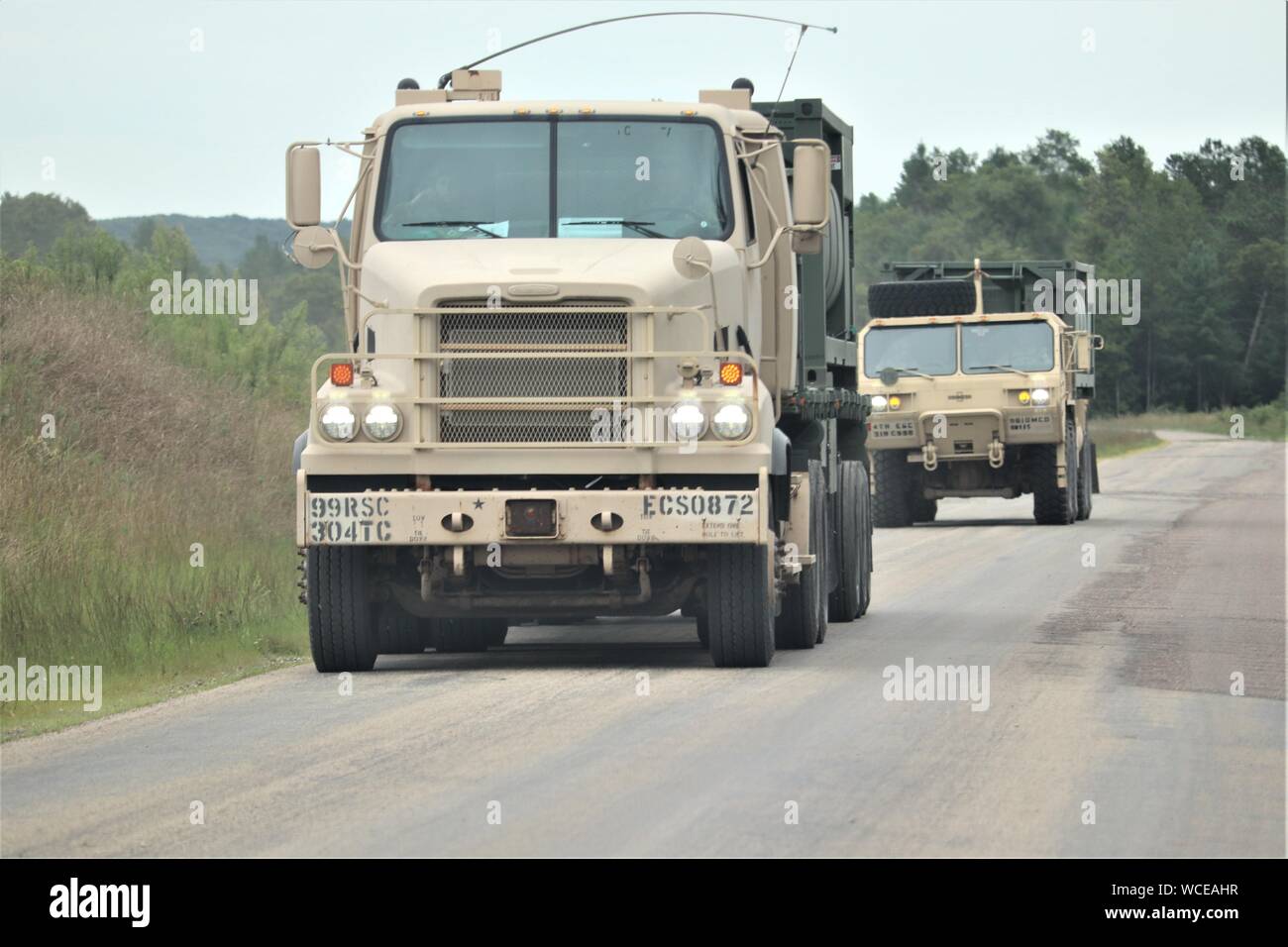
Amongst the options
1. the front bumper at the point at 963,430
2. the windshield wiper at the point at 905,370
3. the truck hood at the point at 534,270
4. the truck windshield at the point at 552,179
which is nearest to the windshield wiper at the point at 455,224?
the truck windshield at the point at 552,179

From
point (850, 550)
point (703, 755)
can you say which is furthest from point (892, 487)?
point (703, 755)

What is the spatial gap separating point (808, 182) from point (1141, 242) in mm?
122966

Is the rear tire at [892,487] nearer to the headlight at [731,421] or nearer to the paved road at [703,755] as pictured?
Result: the paved road at [703,755]

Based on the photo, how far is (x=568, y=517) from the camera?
37.1 feet

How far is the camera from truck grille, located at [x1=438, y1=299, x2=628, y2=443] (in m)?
11.6

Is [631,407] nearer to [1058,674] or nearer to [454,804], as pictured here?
[1058,674]

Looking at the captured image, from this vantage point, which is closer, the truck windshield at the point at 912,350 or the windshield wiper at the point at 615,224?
the windshield wiper at the point at 615,224

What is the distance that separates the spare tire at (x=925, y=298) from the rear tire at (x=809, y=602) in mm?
15168

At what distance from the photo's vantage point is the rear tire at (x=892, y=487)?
2911cm

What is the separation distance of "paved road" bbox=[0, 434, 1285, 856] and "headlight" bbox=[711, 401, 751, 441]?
1.30 m
